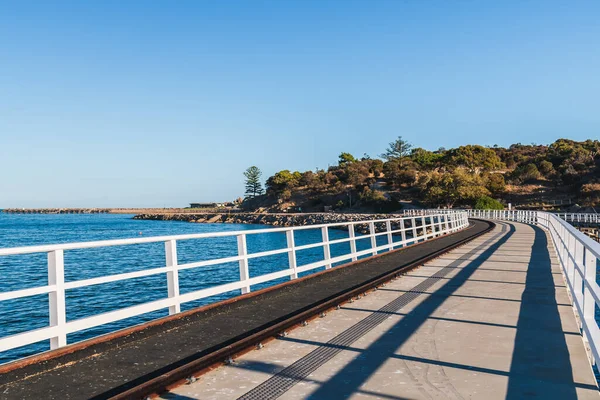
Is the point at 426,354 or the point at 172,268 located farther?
the point at 172,268

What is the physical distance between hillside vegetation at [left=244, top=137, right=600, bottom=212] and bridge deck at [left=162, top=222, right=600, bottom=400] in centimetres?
7999

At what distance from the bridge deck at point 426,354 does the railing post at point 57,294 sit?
1.83 m

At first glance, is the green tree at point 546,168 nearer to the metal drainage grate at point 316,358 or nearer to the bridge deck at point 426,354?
the bridge deck at point 426,354

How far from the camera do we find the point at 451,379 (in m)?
5.34

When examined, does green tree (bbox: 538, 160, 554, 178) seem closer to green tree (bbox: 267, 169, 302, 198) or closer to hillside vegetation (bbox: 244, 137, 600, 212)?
hillside vegetation (bbox: 244, 137, 600, 212)

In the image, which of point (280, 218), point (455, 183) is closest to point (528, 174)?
point (455, 183)

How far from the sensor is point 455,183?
308ft

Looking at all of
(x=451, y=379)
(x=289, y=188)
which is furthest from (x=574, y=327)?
(x=289, y=188)

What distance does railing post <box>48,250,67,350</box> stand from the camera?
19.2 feet

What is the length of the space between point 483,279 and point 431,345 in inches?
249

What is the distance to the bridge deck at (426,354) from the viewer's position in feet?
16.5

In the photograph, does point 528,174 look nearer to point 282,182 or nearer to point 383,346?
point 282,182

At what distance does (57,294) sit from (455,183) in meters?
93.0

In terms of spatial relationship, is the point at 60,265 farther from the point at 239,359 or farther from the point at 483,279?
the point at 483,279
